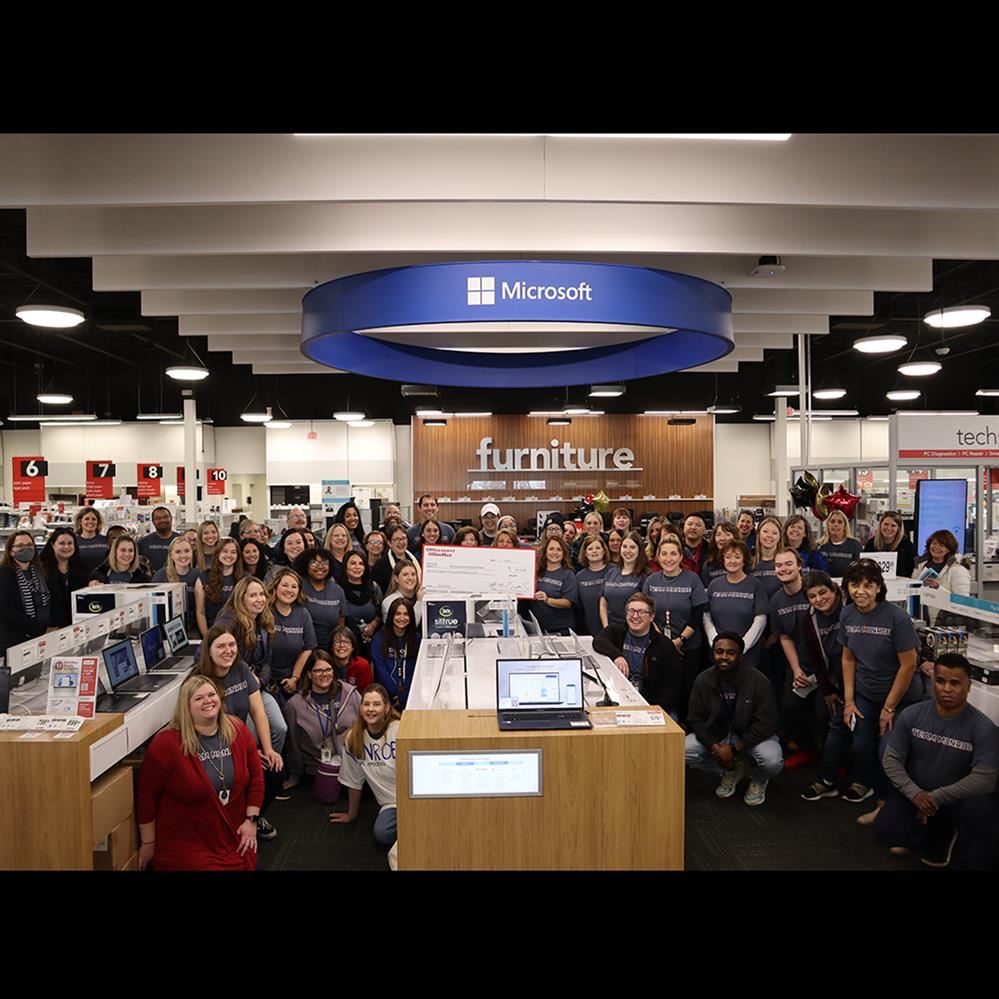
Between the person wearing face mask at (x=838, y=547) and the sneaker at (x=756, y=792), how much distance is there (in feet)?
7.41

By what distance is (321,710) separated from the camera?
4.48m

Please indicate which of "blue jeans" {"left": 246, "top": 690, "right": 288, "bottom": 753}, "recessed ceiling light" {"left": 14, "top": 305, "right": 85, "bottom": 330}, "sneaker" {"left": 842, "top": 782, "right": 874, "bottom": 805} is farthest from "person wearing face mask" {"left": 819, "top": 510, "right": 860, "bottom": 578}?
"recessed ceiling light" {"left": 14, "top": 305, "right": 85, "bottom": 330}

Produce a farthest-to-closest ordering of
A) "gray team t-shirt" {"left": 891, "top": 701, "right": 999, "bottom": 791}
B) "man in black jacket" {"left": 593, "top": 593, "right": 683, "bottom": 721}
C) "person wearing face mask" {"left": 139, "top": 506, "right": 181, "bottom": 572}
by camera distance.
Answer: "person wearing face mask" {"left": 139, "top": 506, "right": 181, "bottom": 572}, "man in black jacket" {"left": 593, "top": 593, "right": 683, "bottom": 721}, "gray team t-shirt" {"left": 891, "top": 701, "right": 999, "bottom": 791}

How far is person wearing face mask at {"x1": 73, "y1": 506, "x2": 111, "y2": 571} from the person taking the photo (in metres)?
7.35

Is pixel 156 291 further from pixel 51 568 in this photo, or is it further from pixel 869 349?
pixel 869 349

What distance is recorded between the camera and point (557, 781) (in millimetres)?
2967

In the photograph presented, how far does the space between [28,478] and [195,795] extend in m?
10.4

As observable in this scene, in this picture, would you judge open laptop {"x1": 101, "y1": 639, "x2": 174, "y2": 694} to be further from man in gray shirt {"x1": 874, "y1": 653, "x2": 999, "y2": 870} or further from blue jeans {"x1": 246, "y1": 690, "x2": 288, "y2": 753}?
man in gray shirt {"x1": 874, "y1": 653, "x2": 999, "y2": 870}

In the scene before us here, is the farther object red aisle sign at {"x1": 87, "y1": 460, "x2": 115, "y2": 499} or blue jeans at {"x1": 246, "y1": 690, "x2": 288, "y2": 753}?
red aisle sign at {"x1": 87, "y1": 460, "x2": 115, "y2": 499}

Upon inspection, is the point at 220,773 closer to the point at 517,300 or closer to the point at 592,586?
the point at 517,300

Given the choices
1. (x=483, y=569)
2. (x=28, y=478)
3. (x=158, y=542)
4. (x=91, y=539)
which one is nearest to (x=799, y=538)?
(x=483, y=569)

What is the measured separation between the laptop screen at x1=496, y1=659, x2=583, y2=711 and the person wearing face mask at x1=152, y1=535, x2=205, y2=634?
9.93 feet

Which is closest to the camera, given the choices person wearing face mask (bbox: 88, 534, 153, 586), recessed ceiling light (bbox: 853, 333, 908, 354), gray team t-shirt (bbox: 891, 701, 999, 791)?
gray team t-shirt (bbox: 891, 701, 999, 791)

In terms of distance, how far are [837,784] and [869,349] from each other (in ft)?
17.4
